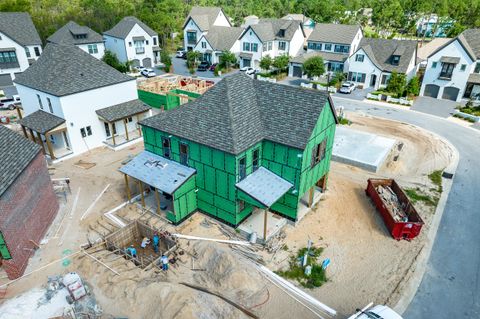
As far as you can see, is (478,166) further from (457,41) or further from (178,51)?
(178,51)

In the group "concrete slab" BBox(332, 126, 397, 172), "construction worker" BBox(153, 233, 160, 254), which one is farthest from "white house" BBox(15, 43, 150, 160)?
"concrete slab" BBox(332, 126, 397, 172)

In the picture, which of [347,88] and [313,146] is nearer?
[313,146]

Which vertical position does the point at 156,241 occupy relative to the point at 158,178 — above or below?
below

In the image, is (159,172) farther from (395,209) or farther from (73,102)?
(395,209)

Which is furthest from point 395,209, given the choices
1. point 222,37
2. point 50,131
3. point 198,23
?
point 198,23

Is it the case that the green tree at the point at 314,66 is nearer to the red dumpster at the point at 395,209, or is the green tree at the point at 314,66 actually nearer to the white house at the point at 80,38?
the red dumpster at the point at 395,209

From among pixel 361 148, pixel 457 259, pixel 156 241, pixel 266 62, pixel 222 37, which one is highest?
pixel 222 37

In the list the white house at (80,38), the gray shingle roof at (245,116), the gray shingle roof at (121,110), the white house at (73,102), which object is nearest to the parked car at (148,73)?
the white house at (80,38)
